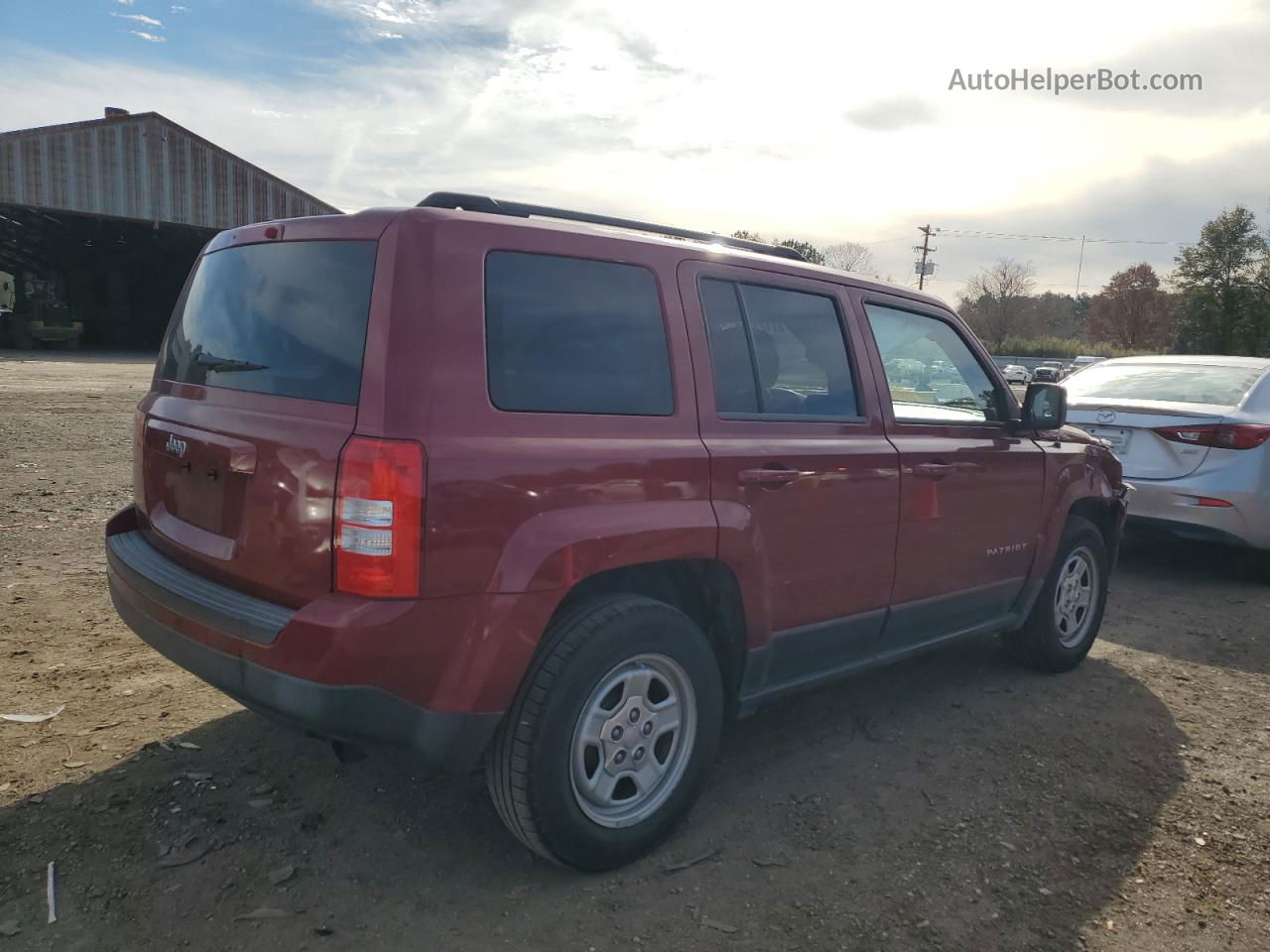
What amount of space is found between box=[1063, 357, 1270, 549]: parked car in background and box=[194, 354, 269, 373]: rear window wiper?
592cm

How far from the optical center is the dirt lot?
8.45 feet

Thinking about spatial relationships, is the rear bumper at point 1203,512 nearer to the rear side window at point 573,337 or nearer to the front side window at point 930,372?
the front side window at point 930,372

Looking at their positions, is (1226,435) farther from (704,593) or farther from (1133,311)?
(1133,311)

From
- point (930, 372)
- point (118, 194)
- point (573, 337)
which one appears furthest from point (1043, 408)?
point (118, 194)

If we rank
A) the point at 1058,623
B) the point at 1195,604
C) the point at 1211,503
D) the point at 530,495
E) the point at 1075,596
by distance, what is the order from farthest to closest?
the point at 1211,503 < the point at 1195,604 < the point at 1075,596 < the point at 1058,623 < the point at 530,495

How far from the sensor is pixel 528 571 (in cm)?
A: 247

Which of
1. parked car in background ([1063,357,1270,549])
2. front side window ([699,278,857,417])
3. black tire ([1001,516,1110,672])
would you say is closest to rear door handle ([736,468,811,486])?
front side window ([699,278,857,417])

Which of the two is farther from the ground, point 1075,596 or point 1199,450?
point 1199,450

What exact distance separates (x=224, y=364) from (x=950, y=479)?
108 inches

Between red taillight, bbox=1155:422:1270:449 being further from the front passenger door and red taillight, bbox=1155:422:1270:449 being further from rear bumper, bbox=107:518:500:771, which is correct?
rear bumper, bbox=107:518:500:771

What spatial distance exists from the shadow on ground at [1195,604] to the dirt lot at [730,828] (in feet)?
1.69

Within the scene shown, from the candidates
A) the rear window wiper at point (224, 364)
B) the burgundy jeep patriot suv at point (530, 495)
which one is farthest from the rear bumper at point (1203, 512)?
the rear window wiper at point (224, 364)

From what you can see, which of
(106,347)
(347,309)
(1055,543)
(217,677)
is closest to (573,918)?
(217,677)

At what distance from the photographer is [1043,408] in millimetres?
4281
